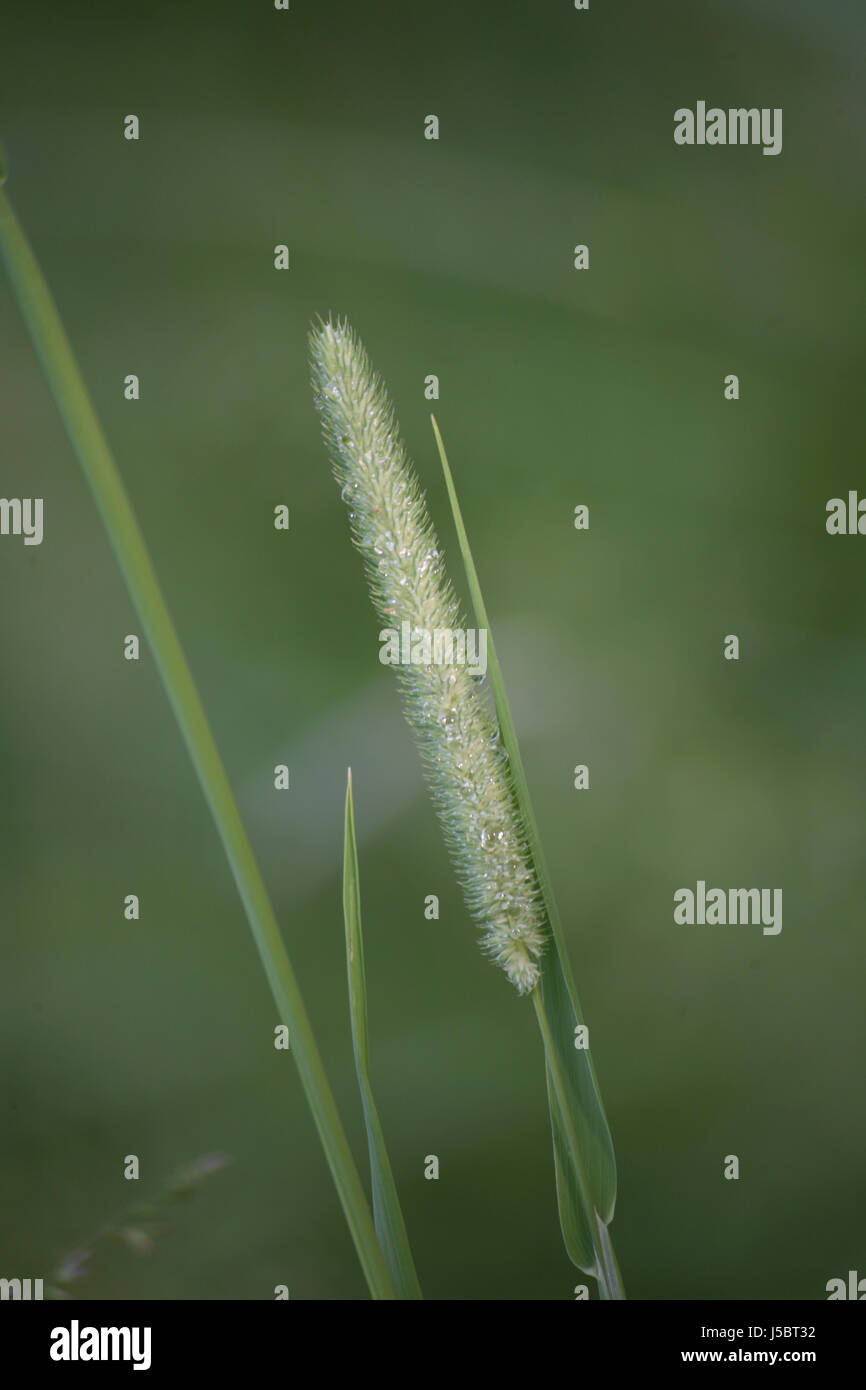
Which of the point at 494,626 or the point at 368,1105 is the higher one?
the point at 494,626

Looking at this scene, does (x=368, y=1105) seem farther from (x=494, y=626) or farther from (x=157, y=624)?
(x=494, y=626)

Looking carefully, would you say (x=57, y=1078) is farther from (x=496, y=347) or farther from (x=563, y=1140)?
(x=496, y=347)

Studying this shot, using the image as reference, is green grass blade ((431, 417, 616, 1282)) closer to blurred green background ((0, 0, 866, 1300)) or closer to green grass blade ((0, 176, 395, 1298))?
green grass blade ((0, 176, 395, 1298))

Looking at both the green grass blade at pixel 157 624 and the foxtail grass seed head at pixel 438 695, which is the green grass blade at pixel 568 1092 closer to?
the foxtail grass seed head at pixel 438 695

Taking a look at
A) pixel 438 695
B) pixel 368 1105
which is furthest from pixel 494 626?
pixel 368 1105

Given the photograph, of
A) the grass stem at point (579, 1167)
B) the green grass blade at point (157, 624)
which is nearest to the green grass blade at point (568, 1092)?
the grass stem at point (579, 1167)
